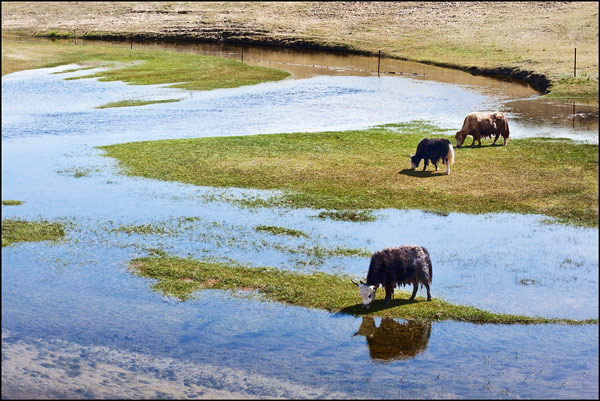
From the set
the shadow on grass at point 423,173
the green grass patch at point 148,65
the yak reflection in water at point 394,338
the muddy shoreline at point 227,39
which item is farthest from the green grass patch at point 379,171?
the muddy shoreline at point 227,39

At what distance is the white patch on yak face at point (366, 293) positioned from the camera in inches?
798

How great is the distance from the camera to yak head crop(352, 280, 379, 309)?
66.5 feet

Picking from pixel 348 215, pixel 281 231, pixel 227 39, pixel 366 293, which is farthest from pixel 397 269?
pixel 227 39

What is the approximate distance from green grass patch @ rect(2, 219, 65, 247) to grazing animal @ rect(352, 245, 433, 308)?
12.2m

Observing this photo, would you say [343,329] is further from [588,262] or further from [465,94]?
[465,94]

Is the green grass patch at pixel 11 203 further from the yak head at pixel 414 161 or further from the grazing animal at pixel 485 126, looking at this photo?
the grazing animal at pixel 485 126

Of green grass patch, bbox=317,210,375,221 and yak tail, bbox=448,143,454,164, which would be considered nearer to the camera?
green grass patch, bbox=317,210,375,221

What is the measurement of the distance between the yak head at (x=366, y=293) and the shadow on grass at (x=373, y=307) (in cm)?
17

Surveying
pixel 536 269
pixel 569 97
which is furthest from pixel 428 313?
pixel 569 97

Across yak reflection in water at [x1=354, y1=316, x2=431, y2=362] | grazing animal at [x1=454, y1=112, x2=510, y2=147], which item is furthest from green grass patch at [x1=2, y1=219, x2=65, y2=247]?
grazing animal at [x1=454, y1=112, x2=510, y2=147]

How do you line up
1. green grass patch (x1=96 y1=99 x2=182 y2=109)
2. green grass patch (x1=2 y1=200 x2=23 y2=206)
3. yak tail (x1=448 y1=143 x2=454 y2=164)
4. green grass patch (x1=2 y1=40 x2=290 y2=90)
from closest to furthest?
green grass patch (x1=2 y1=200 x2=23 y2=206)
yak tail (x1=448 y1=143 x2=454 y2=164)
green grass patch (x1=96 y1=99 x2=182 y2=109)
green grass patch (x1=2 y1=40 x2=290 y2=90)

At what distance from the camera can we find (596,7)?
95.6m

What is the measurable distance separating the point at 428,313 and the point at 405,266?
1396mm

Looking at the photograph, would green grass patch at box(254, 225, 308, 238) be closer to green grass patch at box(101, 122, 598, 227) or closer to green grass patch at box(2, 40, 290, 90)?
green grass patch at box(101, 122, 598, 227)
